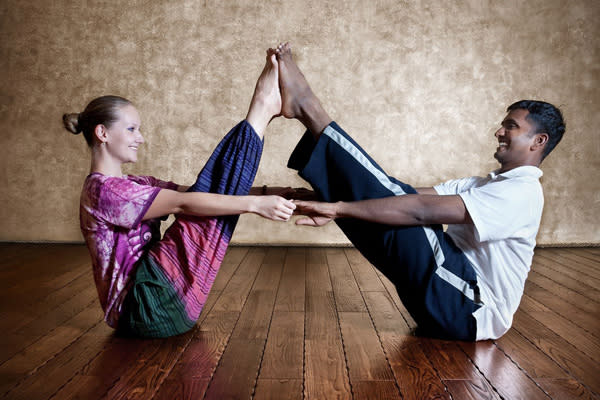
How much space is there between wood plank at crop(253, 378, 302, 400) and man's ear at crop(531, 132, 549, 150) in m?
1.26

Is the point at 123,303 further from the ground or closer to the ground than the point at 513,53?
closer to the ground

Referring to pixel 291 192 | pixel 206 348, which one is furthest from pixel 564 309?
pixel 206 348

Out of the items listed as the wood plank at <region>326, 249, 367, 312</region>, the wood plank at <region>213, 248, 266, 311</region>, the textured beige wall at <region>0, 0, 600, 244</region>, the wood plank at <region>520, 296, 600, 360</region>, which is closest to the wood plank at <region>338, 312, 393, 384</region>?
the wood plank at <region>326, 249, 367, 312</region>

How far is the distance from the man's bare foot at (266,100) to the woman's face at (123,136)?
1.44ft

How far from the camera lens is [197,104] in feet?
12.4

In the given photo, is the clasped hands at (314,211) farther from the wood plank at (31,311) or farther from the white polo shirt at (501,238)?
the wood plank at (31,311)

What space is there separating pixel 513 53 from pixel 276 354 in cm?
325

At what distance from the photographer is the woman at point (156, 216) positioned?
167cm

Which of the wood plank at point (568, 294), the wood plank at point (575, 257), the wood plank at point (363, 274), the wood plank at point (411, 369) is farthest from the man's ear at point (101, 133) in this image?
the wood plank at point (575, 257)

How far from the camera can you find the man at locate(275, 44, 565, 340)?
5.43 ft

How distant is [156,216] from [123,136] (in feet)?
1.07

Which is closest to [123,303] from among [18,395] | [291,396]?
[18,395]

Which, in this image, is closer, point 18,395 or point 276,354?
point 18,395

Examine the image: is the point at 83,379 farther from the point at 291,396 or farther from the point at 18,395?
the point at 291,396
